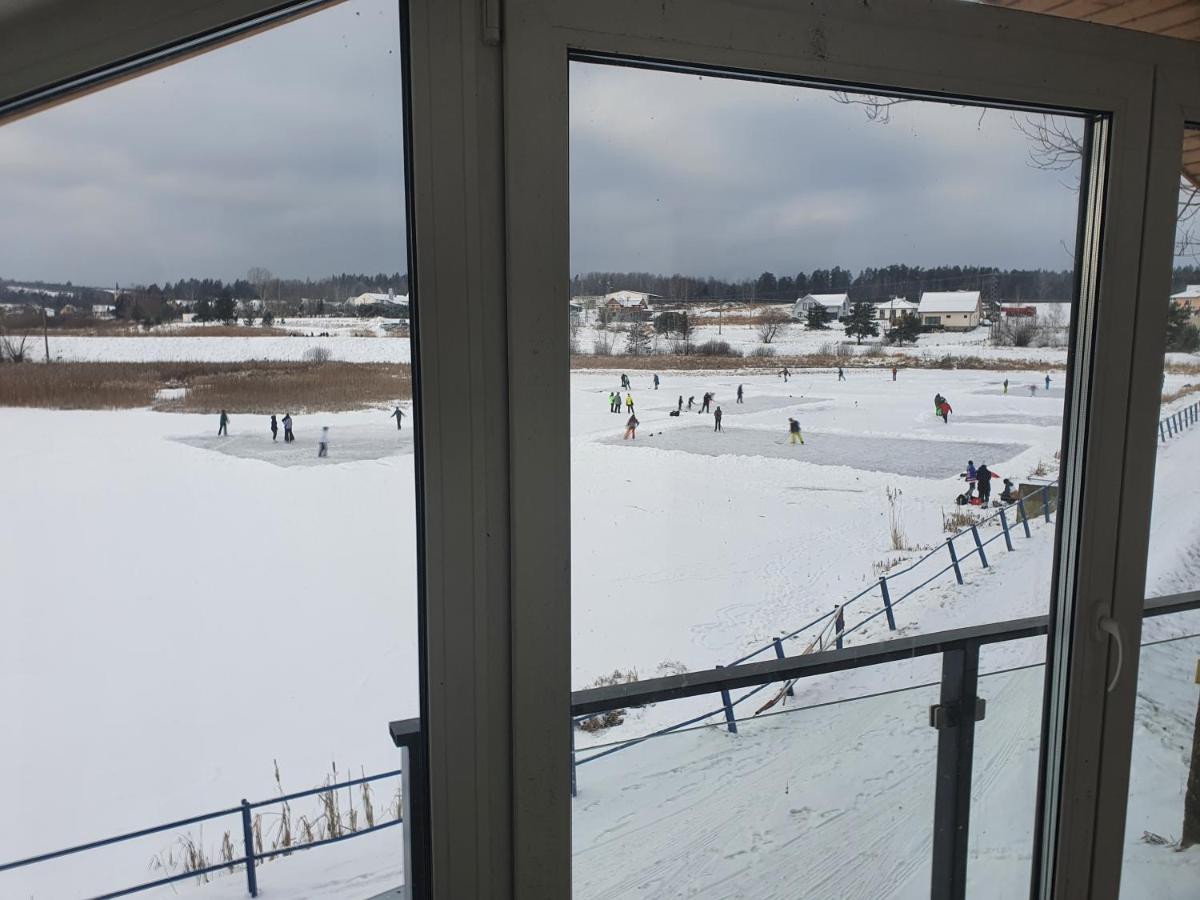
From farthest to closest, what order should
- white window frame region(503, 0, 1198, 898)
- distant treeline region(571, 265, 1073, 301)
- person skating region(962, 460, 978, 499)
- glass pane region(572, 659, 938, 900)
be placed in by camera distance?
person skating region(962, 460, 978, 499)
glass pane region(572, 659, 938, 900)
distant treeline region(571, 265, 1073, 301)
white window frame region(503, 0, 1198, 898)

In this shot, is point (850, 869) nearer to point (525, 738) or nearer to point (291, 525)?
point (525, 738)

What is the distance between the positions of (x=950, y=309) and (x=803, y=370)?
0.92 ft

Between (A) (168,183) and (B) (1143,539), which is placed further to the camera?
(B) (1143,539)

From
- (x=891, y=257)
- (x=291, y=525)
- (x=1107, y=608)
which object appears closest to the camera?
(x=291, y=525)

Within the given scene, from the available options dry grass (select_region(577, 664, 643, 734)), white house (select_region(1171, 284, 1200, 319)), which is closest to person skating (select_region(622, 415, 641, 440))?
dry grass (select_region(577, 664, 643, 734))

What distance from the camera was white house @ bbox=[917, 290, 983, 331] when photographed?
4.09 feet

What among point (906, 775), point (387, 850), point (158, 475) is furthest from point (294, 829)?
point (906, 775)

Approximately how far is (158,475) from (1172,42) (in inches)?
66.1

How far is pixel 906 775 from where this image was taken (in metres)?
1.35

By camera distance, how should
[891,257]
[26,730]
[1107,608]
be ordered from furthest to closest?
[1107,608]
[891,257]
[26,730]

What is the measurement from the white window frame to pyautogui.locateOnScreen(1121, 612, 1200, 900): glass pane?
18 centimetres

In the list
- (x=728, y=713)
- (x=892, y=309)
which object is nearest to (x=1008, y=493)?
(x=892, y=309)

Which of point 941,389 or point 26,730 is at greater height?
point 941,389

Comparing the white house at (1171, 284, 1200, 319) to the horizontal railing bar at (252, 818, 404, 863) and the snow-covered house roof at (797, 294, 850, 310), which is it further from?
the horizontal railing bar at (252, 818, 404, 863)
